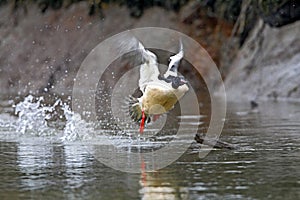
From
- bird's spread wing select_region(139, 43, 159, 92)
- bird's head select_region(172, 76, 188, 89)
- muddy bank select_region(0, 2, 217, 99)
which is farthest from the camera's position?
muddy bank select_region(0, 2, 217, 99)

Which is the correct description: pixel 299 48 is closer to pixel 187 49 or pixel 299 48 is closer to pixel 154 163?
pixel 187 49

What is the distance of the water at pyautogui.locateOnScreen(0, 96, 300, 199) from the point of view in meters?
6.25

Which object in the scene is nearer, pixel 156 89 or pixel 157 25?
pixel 156 89

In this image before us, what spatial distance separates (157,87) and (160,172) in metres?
2.83

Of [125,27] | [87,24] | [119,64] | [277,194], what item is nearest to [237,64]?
[119,64]

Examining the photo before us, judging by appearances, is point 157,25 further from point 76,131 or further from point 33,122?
point 76,131

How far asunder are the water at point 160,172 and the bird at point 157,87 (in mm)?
882

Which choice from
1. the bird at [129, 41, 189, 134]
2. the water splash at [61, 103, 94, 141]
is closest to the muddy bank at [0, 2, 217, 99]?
the water splash at [61, 103, 94, 141]

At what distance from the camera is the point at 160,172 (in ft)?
24.1

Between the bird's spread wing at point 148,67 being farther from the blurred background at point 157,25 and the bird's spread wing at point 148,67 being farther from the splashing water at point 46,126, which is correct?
the blurred background at point 157,25

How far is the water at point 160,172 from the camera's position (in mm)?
6254

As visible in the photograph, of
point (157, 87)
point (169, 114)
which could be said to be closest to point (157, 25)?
point (169, 114)

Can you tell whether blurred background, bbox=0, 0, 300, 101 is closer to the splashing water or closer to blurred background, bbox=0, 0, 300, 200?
blurred background, bbox=0, 0, 300, 200

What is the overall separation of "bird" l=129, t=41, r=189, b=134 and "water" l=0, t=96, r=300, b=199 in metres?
0.88
